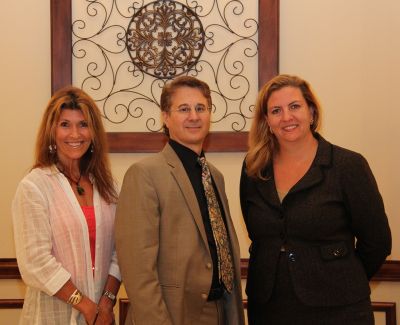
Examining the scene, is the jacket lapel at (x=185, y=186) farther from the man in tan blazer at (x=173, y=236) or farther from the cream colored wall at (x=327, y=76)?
the cream colored wall at (x=327, y=76)

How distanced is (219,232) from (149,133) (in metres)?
1.27

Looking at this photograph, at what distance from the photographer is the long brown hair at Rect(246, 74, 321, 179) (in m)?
2.09

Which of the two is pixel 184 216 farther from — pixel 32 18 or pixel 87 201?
pixel 32 18

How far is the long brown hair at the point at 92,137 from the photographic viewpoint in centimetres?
201

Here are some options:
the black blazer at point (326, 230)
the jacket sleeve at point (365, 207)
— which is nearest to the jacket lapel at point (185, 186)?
the black blazer at point (326, 230)

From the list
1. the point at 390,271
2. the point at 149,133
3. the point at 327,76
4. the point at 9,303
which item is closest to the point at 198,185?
the point at 149,133

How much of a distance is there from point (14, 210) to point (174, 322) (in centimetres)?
72

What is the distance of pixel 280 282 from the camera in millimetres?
1926

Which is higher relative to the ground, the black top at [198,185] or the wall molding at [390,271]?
the black top at [198,185]

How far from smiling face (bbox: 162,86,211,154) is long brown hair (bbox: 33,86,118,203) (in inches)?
13.4

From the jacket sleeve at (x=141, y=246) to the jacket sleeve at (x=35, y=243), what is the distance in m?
0.26

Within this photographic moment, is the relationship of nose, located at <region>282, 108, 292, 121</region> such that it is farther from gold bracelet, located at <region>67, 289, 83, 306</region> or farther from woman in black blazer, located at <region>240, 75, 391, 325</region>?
gold bracelet, located at <region>67, 289, 83, 306</region>

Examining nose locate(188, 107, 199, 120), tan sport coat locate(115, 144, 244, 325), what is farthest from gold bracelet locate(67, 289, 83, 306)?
nose locate(188, 107, 199, 120)

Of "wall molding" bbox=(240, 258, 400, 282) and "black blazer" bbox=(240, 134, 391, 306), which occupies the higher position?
"black blazer" bbox=(240, 134, 391, 306)
